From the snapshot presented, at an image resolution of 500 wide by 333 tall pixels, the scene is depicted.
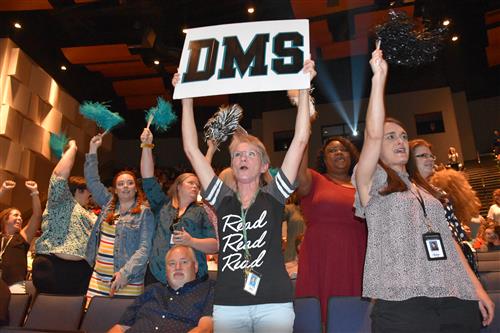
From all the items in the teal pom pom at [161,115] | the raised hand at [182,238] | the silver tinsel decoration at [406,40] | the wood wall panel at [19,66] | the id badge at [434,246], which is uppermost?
the wood wall panel at [19,66]

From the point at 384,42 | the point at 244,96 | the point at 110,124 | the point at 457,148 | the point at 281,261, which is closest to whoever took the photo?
the point at 281,261

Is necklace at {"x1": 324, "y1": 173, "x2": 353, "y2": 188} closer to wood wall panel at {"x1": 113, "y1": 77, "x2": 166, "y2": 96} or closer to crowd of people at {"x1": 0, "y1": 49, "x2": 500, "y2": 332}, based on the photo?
crowd of people at {"x1": 0, "y1": 49, "x2": 500, "y2": 332}

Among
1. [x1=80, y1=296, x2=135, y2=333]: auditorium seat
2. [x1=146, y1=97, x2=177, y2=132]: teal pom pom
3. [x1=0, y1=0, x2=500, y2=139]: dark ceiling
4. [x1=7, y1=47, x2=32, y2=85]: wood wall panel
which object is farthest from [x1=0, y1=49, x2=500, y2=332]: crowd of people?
[x1=0, y1=0, x2=500, y2=139]: dark ceiling

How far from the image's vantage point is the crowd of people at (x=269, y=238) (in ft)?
5.14

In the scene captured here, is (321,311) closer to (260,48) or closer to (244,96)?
Result: (260,48)

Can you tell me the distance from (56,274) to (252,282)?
2.23 metres

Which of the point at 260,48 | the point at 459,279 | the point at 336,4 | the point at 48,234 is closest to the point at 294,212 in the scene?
the point at 48,234

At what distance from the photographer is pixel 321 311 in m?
2.41

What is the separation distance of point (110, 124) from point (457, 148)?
1266 centimetres

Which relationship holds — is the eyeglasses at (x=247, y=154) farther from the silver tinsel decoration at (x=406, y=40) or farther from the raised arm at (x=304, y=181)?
the silver tinsel decoration at (x=406, y=40)

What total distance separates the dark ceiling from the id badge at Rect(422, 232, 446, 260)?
6894 millimetres

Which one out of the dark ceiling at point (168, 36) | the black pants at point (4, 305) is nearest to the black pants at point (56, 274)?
the black pants at point (4, 305)

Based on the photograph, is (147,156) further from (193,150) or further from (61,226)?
(193,150)

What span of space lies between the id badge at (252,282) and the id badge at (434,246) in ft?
2.09
